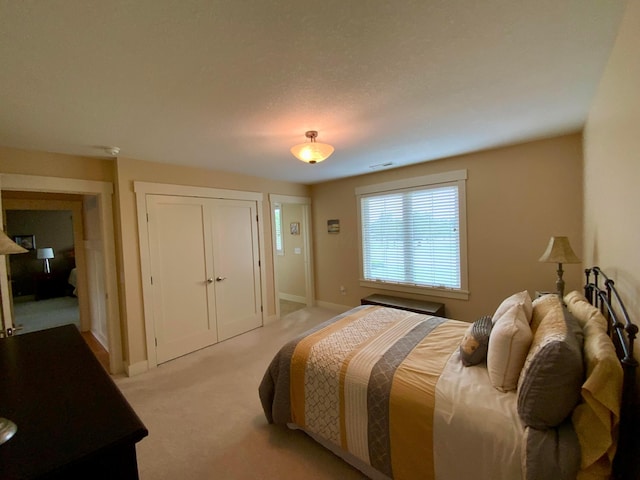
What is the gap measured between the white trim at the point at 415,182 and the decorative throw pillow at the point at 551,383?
2.70m

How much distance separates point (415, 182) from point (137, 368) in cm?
419

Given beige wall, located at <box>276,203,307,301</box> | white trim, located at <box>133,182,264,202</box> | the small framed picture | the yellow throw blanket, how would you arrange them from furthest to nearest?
the small framed picture
beige wall, located at <box>276,203,307,301</box>
white trim, located at <box>133,182,264,202</box>
the yellow throw blanket

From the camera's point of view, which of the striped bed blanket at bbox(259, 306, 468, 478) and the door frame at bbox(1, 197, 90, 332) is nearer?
the striped bed blanket at bbox(259, 306, 468, 478)

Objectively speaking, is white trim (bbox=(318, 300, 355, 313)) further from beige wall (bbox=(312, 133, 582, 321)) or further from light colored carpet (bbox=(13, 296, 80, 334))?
light colored carpet (bbox=(13, 296, 80, 334))

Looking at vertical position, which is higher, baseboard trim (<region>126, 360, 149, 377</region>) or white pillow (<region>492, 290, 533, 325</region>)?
white pillow (<region>492, 290, 533, 325</region>)

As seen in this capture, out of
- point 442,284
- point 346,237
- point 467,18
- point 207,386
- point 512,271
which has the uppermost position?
point 467,18

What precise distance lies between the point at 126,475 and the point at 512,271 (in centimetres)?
378

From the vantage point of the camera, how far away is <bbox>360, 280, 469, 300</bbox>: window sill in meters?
3.62

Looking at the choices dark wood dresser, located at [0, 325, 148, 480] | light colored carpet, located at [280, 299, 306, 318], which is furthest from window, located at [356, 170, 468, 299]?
dark wood dresser, located at [0, 325, 148, 480]

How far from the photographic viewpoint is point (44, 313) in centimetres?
527

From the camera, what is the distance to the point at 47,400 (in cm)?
107

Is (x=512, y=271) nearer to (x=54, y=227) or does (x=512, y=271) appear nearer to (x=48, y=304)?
(x=48, y=304)

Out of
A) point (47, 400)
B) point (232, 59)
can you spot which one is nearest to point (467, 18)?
point (232, 59)

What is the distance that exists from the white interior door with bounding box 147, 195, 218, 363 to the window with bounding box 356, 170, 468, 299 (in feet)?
8.12
